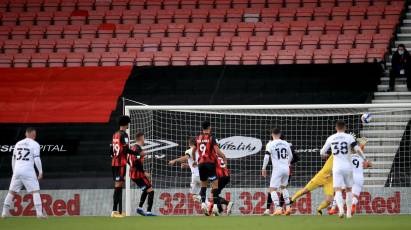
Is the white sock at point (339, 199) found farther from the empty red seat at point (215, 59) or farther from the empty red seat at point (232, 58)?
the empty red seat at point (215, 59)

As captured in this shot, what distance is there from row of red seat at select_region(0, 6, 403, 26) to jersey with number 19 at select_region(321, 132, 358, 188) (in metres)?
13.0

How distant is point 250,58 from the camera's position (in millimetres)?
26359

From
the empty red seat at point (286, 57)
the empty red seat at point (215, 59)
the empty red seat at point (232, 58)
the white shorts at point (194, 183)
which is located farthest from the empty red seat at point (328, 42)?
the white shorts at point (194, 183)

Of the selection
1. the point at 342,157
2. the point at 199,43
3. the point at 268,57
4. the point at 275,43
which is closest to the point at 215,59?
the point at 199,43

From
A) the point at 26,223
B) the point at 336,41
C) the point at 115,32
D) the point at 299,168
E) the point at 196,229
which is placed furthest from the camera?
the point at 115,32

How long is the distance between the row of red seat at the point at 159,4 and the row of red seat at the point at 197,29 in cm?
120

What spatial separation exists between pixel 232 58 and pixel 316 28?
9.23 ft

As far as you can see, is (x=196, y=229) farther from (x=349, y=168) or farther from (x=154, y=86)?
(x=154, y=86)

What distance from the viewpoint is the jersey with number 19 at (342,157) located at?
1537 centimetres

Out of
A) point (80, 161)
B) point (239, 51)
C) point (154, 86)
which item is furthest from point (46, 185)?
point (239, 51)

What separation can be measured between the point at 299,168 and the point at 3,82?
8927mm

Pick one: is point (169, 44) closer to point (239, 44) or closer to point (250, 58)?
point (239, 44)

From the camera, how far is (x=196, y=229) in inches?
505

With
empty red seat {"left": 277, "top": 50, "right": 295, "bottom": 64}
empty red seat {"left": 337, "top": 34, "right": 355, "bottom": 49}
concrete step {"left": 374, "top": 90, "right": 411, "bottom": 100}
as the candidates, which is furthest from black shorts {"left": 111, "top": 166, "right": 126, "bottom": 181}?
empty red seat {"left": 337, "top": 34, "right": 355, "bottom": 49}
